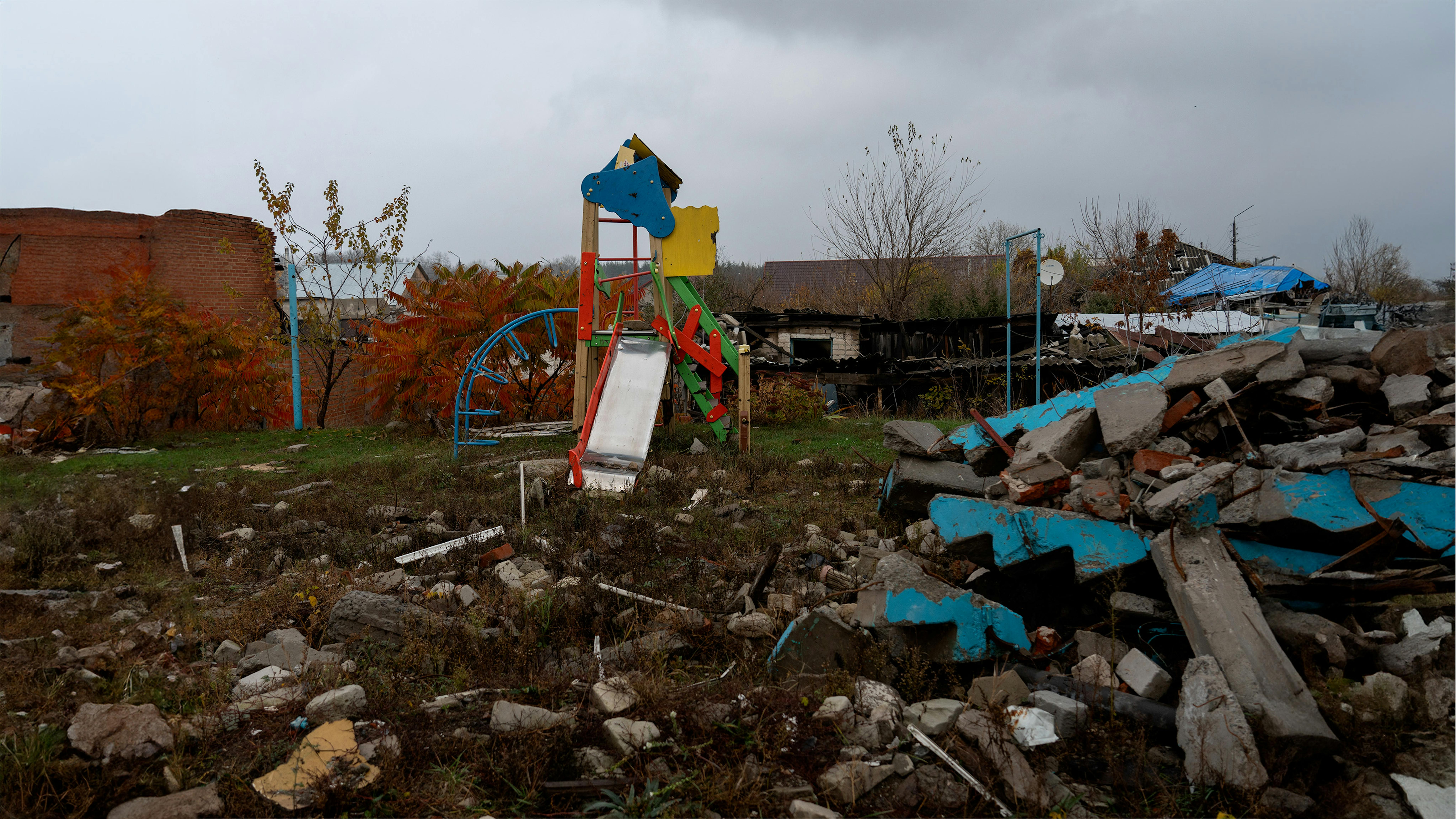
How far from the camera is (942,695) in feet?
10.9

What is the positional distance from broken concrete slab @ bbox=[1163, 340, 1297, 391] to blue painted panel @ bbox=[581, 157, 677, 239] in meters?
5.97

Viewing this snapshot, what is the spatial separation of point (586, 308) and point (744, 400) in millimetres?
2185

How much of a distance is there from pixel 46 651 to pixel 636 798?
3.21 m

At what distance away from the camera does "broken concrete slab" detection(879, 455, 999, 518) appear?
576 centimetres

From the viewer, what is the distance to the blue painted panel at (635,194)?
9.11 meters

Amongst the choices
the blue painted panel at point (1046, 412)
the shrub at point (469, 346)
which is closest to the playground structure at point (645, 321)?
the shrub at point (469, 346)

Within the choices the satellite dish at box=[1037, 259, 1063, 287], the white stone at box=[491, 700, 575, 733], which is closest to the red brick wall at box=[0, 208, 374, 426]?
the satellite dish at box=[1037, 259, 1063, 287]

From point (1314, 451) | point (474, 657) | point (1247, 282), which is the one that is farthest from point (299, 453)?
point (1247, 282)

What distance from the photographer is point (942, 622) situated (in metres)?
3.46

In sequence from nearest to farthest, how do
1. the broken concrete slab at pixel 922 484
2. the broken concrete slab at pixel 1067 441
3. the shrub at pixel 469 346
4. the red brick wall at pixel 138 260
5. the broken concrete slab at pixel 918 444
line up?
the broken concrete slab at pixel 1067 441
the broken concrete slab at pixel 922 484
the broken concrete slab at pixel 918 444
the shrub at pixel 469 346
the red brick wall at pixel 138 260

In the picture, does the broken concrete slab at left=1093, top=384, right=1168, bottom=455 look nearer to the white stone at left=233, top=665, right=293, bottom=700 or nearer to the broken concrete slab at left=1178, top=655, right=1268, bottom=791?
the broken concrete slab at left=1178, top=655, right=1268, bottom=791

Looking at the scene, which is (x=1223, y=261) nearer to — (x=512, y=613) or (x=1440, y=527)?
(x=1440, y=527)

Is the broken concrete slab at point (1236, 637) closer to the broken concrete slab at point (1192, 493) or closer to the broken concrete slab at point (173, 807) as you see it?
the broken concrete slab at point (1192, 493)

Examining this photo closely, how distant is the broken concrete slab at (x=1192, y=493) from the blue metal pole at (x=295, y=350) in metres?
14.1
